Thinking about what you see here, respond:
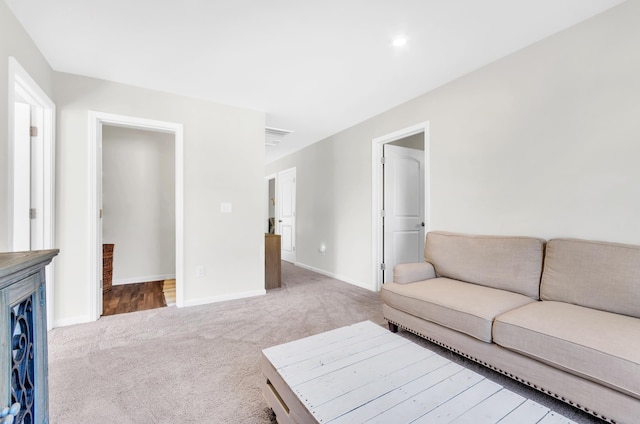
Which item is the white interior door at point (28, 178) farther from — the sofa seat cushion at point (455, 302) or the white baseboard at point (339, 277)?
the white baseboard at point (339, 277)

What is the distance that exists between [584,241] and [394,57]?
76.2 inches

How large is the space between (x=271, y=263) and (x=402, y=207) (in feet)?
6.48

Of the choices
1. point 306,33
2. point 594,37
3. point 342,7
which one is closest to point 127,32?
point 306,33

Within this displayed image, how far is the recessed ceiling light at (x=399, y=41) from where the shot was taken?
82.1 inches

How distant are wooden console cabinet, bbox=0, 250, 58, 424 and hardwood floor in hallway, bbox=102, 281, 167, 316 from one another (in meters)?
2.30

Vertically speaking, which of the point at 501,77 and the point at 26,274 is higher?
the point at 501,77

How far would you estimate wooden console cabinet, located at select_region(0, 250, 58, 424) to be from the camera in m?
0.75

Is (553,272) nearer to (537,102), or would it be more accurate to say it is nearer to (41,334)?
(537,102)

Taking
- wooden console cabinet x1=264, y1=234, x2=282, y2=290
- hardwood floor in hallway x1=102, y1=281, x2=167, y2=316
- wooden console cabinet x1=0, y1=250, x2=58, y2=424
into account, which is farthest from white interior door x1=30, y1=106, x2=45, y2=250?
wooden console cabinet x1=264, y1=234, x2=282, y2=290

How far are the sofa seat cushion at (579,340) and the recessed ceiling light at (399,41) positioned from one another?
2019mm

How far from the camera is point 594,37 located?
1903 millimetres

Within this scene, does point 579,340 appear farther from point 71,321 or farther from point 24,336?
point 71,321

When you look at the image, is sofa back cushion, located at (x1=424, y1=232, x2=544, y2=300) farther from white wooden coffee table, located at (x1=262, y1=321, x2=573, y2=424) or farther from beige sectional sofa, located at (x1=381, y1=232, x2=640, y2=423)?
white wooden coffee table, located at (x1=262, y1=321, x2=573, y2=424)

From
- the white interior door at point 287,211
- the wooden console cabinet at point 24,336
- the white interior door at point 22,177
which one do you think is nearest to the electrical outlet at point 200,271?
the white interior door at point 22,177
